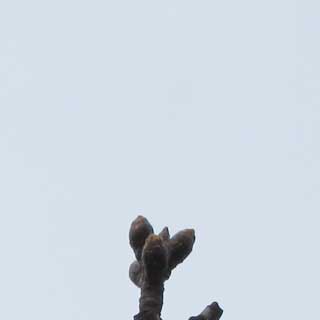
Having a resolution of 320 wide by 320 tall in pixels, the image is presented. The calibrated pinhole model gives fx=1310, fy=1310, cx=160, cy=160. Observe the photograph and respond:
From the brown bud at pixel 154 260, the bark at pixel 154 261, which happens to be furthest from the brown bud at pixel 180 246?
the brown bud at pixel 154 260

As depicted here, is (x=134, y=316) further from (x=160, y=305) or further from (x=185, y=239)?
(x=185, y=239)

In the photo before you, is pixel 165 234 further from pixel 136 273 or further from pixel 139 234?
pixel 136 273

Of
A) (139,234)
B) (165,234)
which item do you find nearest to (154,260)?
(139,234)

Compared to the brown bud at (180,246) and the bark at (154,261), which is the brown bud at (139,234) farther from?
the brown bud at (180,246)

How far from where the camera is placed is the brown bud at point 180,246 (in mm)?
10570

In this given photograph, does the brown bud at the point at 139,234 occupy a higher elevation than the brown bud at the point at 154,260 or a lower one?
higher

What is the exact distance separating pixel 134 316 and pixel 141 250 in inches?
27.4

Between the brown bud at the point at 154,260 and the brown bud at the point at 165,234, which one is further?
the brown bud at the point at 165,234

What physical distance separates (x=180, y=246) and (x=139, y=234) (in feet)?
1.15

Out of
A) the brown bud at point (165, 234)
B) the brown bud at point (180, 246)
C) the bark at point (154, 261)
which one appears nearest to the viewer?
the bark at point (154, 261)

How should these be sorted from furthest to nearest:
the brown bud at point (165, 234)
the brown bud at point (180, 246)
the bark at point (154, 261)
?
the brown bud at point (165, 234) < the brown bud at point (180, 246) < the bark at point (154, 261)

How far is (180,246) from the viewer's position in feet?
35.0

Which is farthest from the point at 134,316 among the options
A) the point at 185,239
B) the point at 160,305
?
the point at 185,239

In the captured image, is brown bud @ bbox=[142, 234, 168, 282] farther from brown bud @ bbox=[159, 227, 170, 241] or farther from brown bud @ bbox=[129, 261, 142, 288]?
brown bud @ bbox=[159, 227, 170, 241]
